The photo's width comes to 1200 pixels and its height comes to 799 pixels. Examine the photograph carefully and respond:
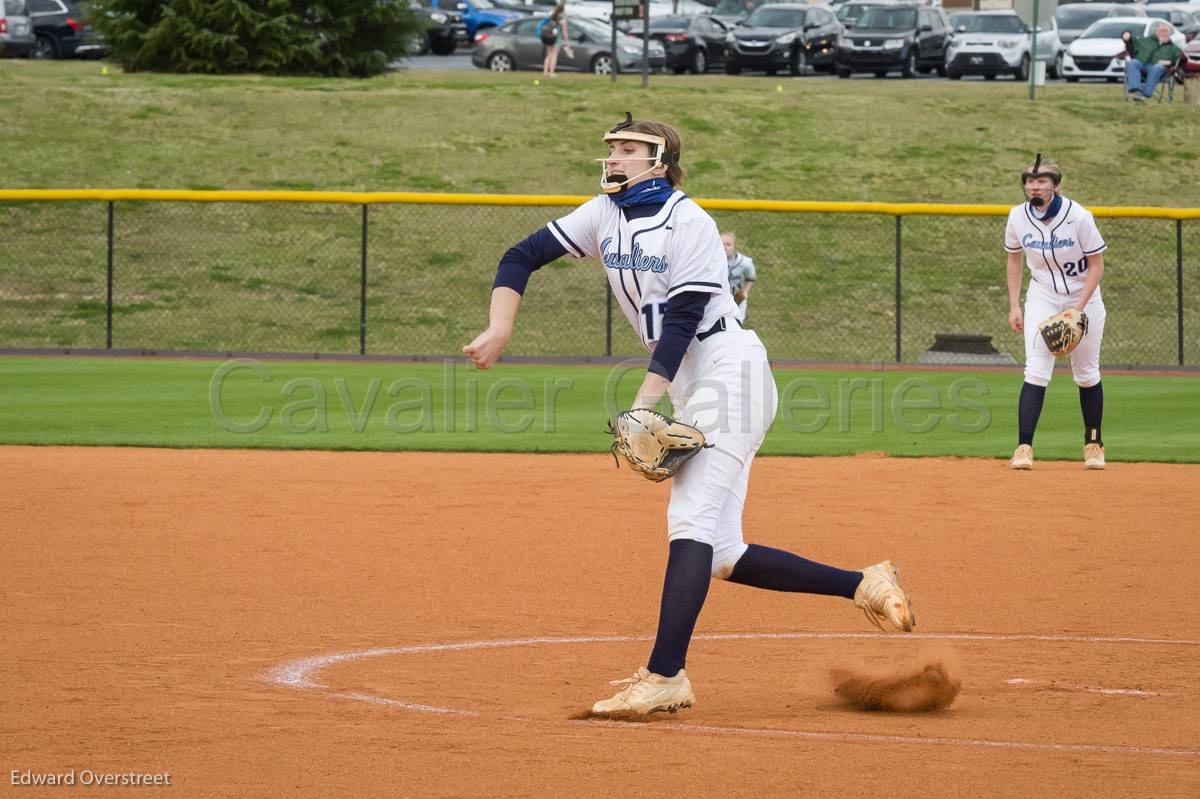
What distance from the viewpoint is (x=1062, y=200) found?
1094 cm

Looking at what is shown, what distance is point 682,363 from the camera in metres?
5.40

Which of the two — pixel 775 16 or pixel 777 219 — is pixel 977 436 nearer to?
pixel 777 219

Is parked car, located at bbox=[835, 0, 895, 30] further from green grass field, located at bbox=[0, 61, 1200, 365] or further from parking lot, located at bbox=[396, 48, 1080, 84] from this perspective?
green grass field, located at bbox=[0, 61, 1200, 365]

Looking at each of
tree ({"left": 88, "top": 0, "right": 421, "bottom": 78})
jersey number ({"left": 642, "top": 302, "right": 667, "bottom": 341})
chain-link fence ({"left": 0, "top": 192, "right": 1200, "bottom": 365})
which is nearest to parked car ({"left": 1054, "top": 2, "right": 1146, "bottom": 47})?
chain-link fence ({"left": 0, "top": 192, "right": 1200, "bottom": 365})

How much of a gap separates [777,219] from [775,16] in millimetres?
14910

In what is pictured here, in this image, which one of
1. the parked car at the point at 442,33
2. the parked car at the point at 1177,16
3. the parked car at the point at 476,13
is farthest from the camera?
the parked car at the point at 476,13

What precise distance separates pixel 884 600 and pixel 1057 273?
6155 mm

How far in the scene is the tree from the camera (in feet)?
108

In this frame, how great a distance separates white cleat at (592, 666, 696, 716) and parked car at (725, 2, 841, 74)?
3445 centimetres

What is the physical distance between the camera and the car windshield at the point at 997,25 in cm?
3756

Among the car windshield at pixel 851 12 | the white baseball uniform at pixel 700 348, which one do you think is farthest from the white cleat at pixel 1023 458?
the car windshield at pixel 851 12

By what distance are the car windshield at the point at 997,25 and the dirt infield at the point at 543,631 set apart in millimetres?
28384

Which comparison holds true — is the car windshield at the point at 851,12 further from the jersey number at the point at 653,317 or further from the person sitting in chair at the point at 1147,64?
the jersey number at the point at 653,317

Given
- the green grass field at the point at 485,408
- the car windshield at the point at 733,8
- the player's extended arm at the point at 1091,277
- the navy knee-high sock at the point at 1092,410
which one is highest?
the car windshield at the point at 733,8
